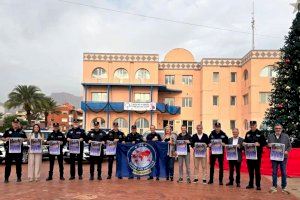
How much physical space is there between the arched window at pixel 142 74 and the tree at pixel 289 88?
Result: 3182 centimetres

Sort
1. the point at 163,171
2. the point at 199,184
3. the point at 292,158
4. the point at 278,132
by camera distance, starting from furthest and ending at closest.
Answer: the point at 292,158 → the point at 163,171 → the point at 199,184 → the point at 278,132

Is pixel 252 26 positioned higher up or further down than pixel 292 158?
higher up

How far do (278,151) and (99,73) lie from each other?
38111mm

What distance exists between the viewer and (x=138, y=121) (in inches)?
1914

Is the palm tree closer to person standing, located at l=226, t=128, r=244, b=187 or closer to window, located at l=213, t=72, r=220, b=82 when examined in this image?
window, located at l=213, t=72, r=220, b=82

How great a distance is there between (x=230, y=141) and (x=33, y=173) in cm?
692

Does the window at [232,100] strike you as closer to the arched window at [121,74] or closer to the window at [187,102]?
the window at [187,102]

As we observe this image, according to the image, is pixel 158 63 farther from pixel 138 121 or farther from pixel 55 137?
pixel 55 137

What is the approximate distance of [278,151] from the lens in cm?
1195

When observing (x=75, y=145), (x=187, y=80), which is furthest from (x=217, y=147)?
(x=187, y=80)

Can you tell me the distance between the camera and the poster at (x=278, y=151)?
11.9 meters

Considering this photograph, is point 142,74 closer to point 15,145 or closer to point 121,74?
point 121,74

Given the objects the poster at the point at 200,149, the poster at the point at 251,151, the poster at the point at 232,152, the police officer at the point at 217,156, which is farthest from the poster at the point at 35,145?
the poster at the point at 251,151

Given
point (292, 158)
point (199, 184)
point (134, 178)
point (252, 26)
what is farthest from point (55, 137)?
point (252, 26)
